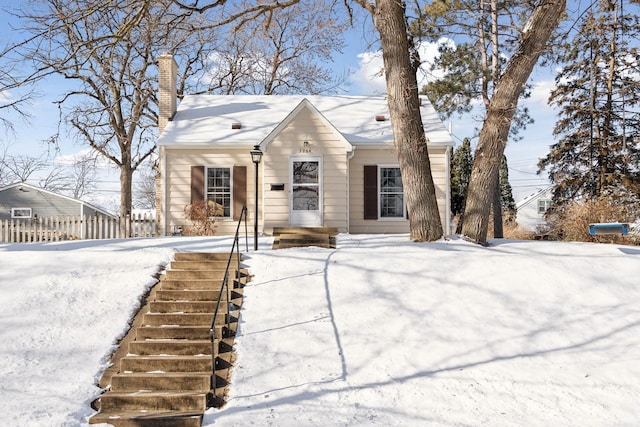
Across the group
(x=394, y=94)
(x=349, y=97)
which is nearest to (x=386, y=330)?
(x=394, y=94)

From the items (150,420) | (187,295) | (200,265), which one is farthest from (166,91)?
(150,420)

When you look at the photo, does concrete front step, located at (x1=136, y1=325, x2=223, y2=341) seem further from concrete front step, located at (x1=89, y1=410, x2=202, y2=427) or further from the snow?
concrete front step, located at (x1=89, y1=410, x2=202, y2=427)

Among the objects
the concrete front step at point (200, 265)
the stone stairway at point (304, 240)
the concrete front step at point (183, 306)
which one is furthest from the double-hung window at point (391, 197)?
the concrete front step at point (183, 306)

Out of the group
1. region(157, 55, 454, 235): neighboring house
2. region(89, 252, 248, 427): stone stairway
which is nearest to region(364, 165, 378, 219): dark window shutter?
region(157, 55, 454, 235): neighboring house

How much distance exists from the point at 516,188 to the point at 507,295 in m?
57.8

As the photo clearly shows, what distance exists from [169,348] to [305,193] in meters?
8.47

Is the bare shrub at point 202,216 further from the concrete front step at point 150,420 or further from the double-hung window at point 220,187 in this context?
the concrete front step at point 150,420

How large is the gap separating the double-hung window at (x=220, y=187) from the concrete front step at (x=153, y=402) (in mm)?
9767

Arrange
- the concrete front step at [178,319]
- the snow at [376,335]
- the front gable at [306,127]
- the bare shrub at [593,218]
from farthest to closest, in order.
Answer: the front gable at [306,127], the bare shrub at [593,218], the concrete front step at [178,319], the snow at [376,335]

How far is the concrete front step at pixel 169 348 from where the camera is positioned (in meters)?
6.28

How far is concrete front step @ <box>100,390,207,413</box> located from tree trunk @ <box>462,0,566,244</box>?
289 inches

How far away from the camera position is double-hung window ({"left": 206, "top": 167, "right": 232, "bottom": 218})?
14.9 metres

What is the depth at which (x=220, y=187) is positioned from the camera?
15.0m

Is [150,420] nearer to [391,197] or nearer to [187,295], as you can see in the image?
[187,295]
